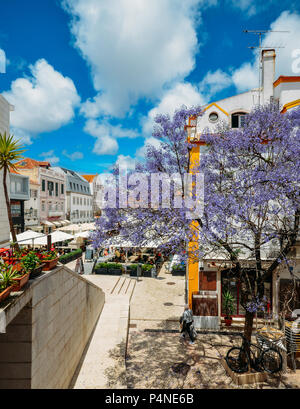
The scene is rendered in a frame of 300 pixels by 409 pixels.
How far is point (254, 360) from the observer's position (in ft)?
29.0

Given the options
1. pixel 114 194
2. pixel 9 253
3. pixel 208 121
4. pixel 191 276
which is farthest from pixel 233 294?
pixel 9 253

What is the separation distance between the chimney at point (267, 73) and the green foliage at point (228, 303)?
37.8 ft

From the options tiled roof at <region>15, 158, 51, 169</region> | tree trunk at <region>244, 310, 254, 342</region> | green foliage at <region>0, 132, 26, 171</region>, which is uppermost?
tiled roof at <region>15, 158, 51, 169</region>

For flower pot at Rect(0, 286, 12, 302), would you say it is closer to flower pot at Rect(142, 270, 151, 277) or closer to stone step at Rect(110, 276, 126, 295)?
stone step at Rect(110, 276, 126, 295)

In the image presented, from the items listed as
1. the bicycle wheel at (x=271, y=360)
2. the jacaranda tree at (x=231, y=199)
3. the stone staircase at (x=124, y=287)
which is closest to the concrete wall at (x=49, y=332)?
the jacaranda tree at (x=231, y=199)

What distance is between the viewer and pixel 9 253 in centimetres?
569

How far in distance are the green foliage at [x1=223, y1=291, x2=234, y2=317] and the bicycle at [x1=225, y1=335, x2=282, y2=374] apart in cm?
400

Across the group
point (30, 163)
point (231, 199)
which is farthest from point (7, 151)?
point (30, 163)

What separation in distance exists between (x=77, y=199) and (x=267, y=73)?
48508 millimetres

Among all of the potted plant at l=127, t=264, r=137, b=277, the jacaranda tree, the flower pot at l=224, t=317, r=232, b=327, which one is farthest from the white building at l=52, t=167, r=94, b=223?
the flower pot at l=224, t=317, r=232, b=327

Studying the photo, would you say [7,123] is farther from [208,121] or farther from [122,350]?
[122,350]

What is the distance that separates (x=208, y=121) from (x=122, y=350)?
42.8 feet

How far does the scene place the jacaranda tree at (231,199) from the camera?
868 cm

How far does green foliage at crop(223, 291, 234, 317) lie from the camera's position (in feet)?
43.6
